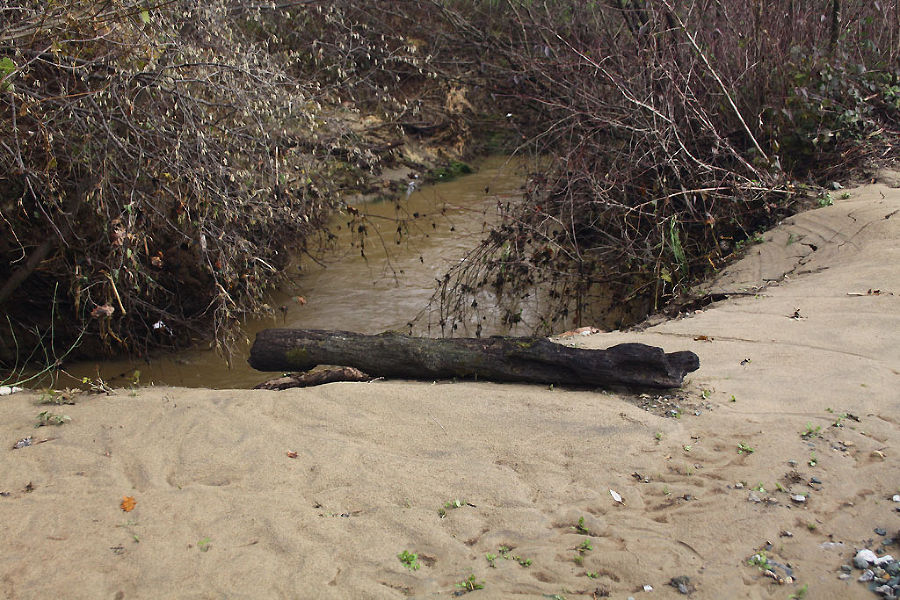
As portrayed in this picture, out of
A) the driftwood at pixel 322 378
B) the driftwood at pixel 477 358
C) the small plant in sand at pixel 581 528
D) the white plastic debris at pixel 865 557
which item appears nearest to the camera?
the white plastic debris at pixel 865 557

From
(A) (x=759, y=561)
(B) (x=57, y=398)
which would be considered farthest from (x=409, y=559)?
(B) (x=57, y=398)

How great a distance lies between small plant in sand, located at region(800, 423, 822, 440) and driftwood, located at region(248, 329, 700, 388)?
64cm

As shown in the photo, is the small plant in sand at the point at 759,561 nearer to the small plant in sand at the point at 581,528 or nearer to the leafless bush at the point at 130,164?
the small plant in sand at the point at 581,528

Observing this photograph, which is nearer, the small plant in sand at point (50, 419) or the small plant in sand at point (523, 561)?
the small plant in sand at point (523, 561)

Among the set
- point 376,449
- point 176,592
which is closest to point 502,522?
point 376,449

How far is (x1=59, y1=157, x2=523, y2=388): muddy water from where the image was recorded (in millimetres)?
6191

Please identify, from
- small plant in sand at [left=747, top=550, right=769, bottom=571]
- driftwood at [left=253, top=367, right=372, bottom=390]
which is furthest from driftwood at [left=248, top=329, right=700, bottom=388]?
small plant in sand at [left=747, top=550, right=769, bottom=571]

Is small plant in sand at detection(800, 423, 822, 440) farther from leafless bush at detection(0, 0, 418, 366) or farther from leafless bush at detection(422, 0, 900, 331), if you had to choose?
leafless bush at detection(0, 0, 418, 366)

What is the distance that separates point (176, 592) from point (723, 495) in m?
2.03

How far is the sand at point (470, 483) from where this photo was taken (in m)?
2.52

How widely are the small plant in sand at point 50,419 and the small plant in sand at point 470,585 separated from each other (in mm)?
2266

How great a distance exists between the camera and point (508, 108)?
11461mm

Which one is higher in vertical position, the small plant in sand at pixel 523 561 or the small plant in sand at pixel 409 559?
the small plant in sand at pixel 523 561

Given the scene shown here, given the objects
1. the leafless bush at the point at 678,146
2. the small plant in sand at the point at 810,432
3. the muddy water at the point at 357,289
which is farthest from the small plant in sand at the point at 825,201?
the small plant in sand at the point at 810,432
